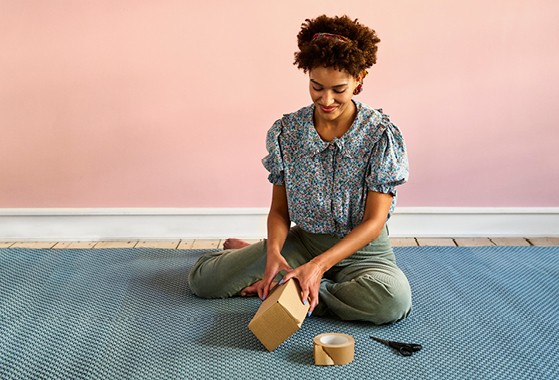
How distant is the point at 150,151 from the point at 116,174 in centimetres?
18

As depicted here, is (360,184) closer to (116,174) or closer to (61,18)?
(116,174)

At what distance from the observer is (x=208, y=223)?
124 inches

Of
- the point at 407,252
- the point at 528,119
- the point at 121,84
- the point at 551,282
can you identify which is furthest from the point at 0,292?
the point at 528,119

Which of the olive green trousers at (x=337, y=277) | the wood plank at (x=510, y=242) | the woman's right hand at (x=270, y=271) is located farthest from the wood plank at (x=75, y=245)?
the wood plank at (x=510, y=242)

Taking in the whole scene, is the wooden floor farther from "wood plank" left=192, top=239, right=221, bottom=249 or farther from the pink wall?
the pink wall

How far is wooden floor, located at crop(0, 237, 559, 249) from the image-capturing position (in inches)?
120

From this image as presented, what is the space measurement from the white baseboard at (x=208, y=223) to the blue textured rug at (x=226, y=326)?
1.15 feet

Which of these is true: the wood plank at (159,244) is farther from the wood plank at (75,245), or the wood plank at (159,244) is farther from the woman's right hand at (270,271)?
the woman's right hand at (270,271)

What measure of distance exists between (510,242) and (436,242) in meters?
0.31

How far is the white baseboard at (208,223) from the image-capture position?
3135 mm

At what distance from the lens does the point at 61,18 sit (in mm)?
3010

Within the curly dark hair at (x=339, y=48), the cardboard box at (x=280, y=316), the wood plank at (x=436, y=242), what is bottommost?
the wood plank at (x=436, y=242)

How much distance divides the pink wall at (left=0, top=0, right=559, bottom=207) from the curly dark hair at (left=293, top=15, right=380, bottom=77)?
1014 mm

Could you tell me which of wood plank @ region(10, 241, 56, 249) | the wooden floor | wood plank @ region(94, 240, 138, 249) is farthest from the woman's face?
wood plank @ region(10, 241, 56, 249)
